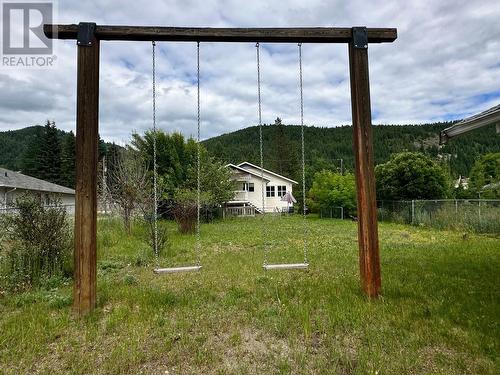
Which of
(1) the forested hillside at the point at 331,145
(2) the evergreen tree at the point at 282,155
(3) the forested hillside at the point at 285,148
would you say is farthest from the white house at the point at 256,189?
(1) the forested hillside at the point at 331,145

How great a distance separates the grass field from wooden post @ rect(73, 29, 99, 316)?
1.06 feet

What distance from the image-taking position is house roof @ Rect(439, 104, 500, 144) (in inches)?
154

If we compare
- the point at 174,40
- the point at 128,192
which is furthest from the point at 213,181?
the point at 174,40

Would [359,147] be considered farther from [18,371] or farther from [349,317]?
[18,371]

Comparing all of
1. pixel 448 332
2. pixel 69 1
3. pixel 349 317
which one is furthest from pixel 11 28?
pixel 448 332

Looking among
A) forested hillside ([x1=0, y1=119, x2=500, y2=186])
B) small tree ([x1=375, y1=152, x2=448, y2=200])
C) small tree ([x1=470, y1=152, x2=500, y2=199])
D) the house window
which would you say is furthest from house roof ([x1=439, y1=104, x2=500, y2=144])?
forested hillside ([x1=0, y1=119, x2=500, y2=186])

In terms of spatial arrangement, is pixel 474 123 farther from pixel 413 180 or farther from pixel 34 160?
pixel 34 160

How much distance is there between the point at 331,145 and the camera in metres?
56.7

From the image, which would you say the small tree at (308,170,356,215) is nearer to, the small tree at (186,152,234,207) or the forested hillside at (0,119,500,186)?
the small tree at (186,152,234,207)

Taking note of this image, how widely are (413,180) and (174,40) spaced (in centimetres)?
1910

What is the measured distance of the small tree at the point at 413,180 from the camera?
64.6 feet

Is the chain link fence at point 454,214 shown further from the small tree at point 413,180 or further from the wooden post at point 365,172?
the wooden post at point 365,172

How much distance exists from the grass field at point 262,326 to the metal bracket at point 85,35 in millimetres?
3134

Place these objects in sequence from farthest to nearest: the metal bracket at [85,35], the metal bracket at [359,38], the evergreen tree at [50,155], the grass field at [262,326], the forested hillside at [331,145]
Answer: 1. the forested hillside at [331,145]
2. the evergreen tree at [50,155]
3. the metal bracket at [359,38]
4. the metal bracket at [85,35]
5. the grass field at [262,326]
